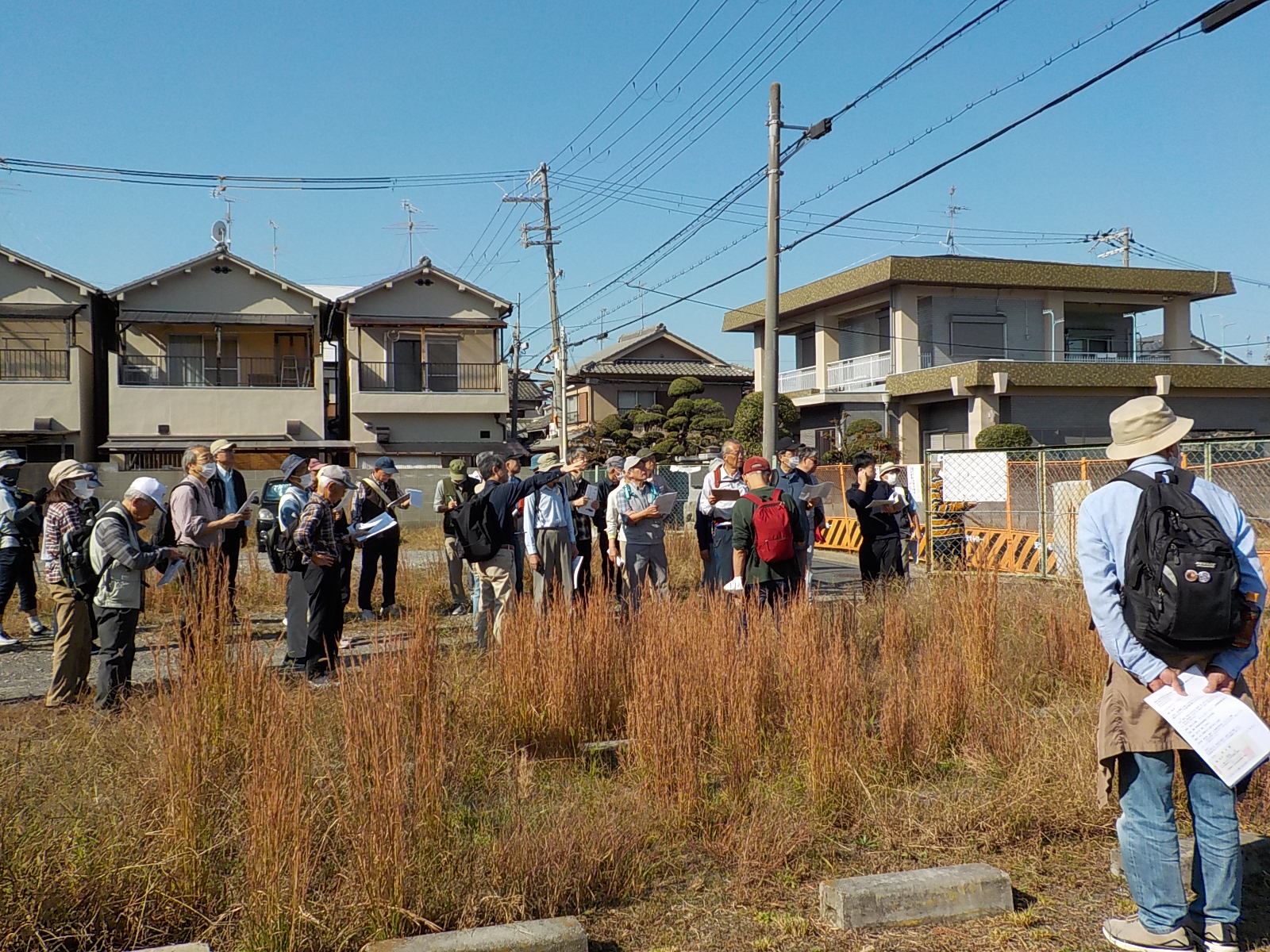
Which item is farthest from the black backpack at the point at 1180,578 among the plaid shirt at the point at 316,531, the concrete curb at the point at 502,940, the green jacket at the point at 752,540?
the plaid shirt at the point at 316,531

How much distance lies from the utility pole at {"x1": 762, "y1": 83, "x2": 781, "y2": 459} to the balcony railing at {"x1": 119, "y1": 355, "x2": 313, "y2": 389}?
18548 millimetres

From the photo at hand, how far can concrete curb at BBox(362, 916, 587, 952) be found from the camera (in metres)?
3.27

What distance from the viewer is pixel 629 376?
40312 millimetres

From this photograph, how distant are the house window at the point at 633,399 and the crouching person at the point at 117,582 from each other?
34.4 m

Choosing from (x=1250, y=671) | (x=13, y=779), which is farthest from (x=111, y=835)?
(x=1250, y=671)

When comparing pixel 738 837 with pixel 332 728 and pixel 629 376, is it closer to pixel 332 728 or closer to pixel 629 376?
pixel 332 728

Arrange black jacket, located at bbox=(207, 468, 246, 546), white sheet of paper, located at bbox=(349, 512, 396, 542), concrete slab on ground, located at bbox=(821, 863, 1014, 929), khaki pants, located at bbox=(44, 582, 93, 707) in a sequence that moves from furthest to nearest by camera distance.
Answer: black jacket, located at bbox=(207, 468, 246, 546) < white sheet of paper, located at bbox=(349, 512, 396, 542) < khaki pants, located at bbox=(44, 582, 93, 707) < concrete slab on ground, located at bbox=(821, 863, 1014, 929)

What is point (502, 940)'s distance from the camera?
10.9ft

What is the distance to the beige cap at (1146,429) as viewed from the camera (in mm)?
3414

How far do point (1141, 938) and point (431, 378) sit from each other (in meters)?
30.9

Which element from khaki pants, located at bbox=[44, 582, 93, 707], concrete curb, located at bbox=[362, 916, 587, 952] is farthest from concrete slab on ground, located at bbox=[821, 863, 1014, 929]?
khaki pants, located at bbox=[44, 582, 93, 707]

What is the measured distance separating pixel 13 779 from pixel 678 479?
77.1ft

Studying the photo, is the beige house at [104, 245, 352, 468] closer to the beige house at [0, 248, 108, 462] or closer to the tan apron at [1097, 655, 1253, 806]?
the beige house at [0, 248, 108, 462]

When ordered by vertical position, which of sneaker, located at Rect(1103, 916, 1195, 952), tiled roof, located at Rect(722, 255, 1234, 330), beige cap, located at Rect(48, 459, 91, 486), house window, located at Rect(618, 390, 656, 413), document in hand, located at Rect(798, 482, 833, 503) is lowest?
sneaker, located at Rect(1103, 916, 1195, 952)
